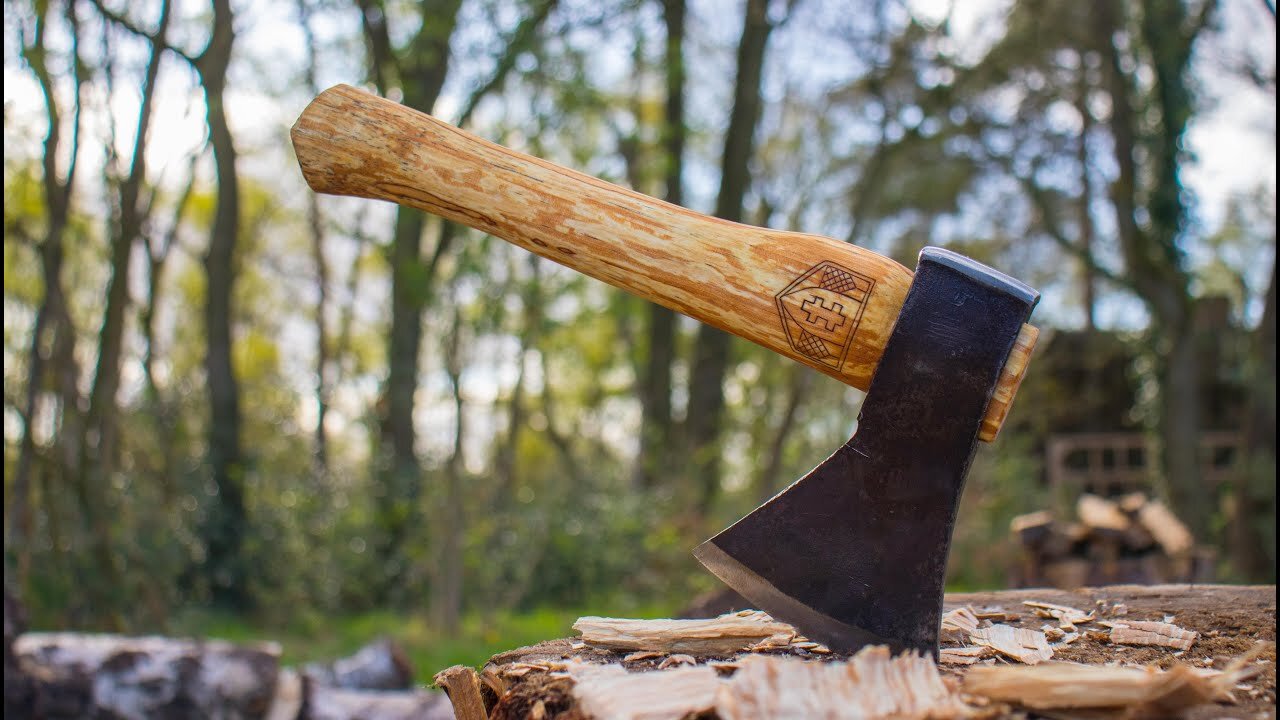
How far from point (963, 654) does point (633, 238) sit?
35.2 inches

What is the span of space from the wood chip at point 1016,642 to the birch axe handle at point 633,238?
0.36 metres

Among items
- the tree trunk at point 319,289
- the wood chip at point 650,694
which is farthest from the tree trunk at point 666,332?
the wood chip at point 650,694

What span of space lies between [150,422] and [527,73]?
392 centimetres

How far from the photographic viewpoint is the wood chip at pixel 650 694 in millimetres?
1127

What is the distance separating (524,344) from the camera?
8461 mm

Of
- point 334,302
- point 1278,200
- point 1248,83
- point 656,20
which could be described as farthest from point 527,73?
point 334,302

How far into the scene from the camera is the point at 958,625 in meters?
1.73

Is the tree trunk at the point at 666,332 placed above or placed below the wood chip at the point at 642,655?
above

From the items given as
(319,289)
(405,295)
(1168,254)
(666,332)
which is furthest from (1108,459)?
(319,289)

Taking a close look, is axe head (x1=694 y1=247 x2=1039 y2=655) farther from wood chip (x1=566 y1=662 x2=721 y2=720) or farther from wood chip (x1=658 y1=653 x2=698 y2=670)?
wood chip (x1=566 y1=662 x2=721 y2=720)

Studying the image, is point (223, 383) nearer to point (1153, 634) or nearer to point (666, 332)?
point (666, 332)

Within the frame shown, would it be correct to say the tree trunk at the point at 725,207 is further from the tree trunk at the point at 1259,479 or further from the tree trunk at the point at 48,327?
the tree trunk at the point at 48,327

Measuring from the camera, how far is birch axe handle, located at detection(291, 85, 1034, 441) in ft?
5.14

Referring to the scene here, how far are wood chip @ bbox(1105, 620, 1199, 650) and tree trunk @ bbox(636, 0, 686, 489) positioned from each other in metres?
6.88
